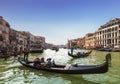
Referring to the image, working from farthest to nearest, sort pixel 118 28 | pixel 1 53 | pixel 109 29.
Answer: pixel 109 29
pixel 118 28
pixel 1 53

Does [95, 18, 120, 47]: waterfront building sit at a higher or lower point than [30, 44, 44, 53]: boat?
higher

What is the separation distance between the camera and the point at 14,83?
38.0ft

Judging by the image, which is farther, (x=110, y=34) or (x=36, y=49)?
(x=110, y=34)

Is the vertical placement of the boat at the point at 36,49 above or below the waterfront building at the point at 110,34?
below

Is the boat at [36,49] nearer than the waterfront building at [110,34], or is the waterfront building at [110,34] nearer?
the boat at [36,49]

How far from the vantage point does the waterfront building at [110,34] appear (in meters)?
69.2

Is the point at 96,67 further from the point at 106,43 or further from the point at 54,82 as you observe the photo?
the point at 106,43

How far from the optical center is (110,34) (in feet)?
245

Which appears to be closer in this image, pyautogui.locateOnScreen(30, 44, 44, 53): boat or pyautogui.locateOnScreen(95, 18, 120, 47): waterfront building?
pyautogui.locateOnScreen(30, 44, 44, 53): boat

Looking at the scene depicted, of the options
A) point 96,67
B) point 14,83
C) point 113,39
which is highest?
point 113,39

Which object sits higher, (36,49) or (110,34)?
(110,34)

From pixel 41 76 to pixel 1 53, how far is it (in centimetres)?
1390

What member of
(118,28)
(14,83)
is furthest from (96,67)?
(118,28)

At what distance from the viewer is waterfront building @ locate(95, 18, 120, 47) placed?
6919cm
